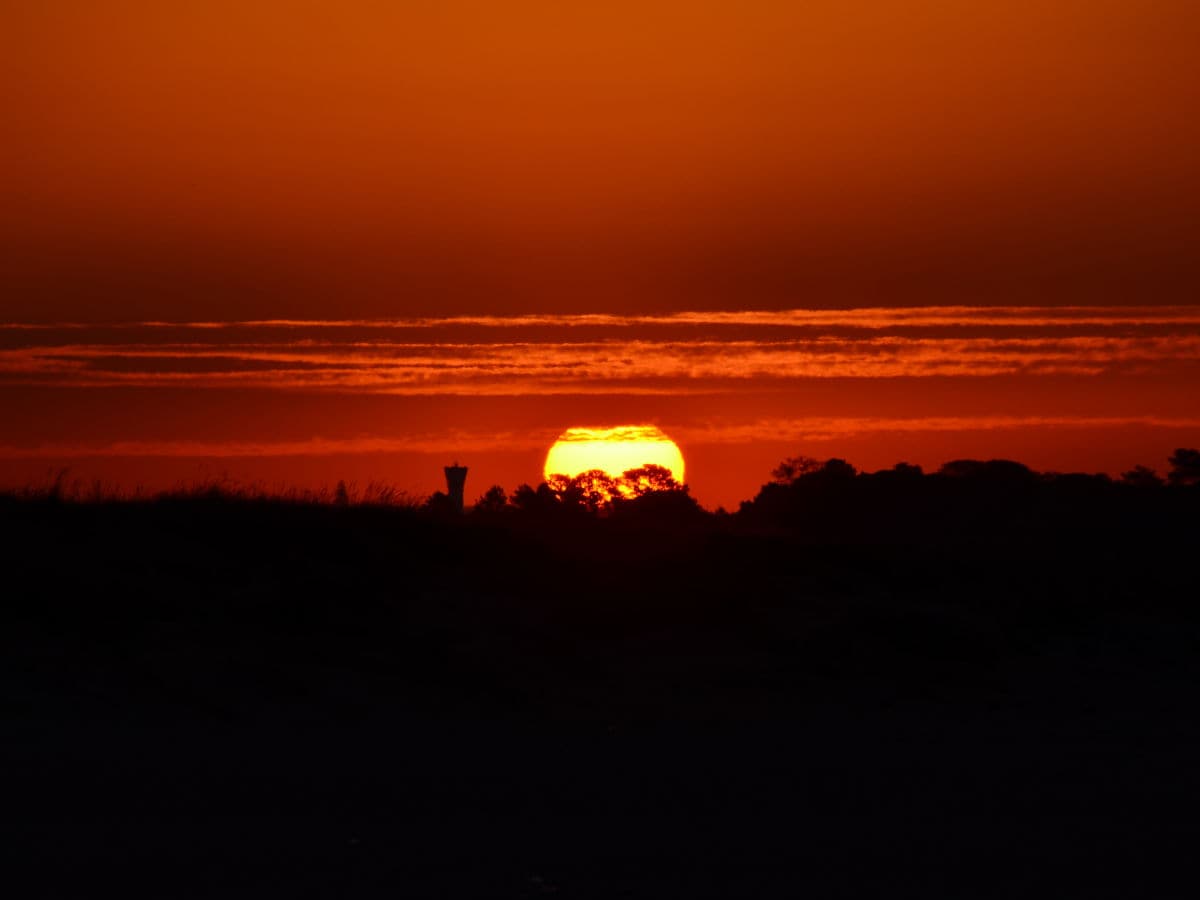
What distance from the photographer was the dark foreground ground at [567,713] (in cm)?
1138

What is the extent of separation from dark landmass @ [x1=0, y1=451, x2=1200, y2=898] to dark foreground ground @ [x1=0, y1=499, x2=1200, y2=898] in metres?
0.05

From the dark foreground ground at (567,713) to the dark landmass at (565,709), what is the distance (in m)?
0.05

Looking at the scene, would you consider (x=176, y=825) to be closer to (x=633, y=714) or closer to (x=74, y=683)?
(x=74, y=683)

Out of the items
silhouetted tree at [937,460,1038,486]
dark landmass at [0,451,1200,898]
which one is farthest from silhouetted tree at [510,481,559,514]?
silhouetted tree at [937,460,1038,486]

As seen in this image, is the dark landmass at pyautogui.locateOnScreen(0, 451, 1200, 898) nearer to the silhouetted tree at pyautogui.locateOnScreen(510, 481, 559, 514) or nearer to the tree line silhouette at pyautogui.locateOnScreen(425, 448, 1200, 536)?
the silhouetted tree at pyautogui.locateOnScreen(510, 481, 559, 514)

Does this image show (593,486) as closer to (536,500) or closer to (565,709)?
(536,500)

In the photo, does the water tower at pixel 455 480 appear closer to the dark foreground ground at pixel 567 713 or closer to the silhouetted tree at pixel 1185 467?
the dark foreground ground at pixel 567 713

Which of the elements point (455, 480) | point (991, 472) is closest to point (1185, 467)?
point (991, 472)

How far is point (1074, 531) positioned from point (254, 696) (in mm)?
28372

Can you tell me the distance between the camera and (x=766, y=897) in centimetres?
1066

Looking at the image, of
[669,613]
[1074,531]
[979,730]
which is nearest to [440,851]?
[979,730]

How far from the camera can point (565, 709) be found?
56.7ft

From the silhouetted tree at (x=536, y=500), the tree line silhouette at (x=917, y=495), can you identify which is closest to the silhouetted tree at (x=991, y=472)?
the tree line silhouette at (x=917, y=495)

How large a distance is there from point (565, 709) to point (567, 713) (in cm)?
14
